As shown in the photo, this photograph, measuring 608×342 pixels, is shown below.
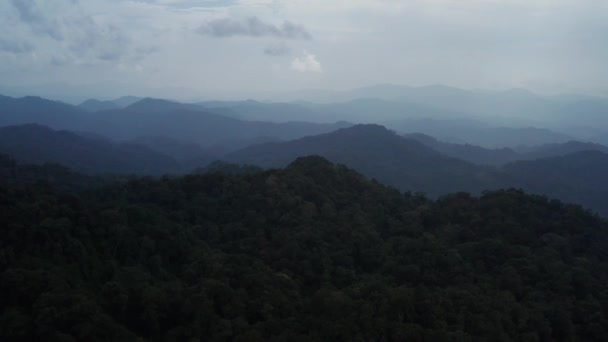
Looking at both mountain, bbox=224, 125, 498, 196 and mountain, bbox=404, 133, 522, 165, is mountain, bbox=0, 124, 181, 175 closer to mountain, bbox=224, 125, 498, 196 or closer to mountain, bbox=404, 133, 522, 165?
mountain, bbox=224, 125, 498, 196

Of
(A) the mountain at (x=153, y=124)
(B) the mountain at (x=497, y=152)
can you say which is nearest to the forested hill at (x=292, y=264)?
(B) the mountain at (x=497, y=152)

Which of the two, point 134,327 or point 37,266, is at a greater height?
point 37,266

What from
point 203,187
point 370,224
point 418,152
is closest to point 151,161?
point 418,152

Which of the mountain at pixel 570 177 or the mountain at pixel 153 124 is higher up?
the mountain at pixel 153 124

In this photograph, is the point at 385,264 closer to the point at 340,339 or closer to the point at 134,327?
the point at 340,339

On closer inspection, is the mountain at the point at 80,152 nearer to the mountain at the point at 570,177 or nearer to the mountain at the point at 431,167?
the mountain at the point at 431,167

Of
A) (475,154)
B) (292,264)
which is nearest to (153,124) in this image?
(475,154)
